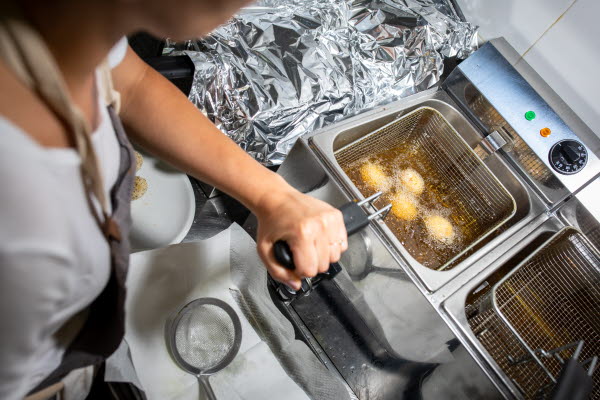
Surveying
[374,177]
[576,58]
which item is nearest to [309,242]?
[374,177]

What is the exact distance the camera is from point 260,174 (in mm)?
598

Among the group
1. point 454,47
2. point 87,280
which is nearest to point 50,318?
point 87,280

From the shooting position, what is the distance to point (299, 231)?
564mm

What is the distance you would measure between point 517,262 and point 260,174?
2.24ft

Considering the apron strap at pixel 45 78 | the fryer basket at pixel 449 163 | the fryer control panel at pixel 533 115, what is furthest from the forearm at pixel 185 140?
the fryer control panel at pixel 533 115

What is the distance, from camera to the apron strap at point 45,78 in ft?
0.82

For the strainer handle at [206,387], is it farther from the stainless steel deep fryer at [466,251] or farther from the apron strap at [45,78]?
the apron strap at [45,78]

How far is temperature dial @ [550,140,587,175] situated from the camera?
3.00ft

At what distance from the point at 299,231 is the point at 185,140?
0.71 feet

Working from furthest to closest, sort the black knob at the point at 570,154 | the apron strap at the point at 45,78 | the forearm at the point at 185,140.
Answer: the black knob at the point at 570,154
the forearm at the point at 185,140
the apron strap at the point at 45,78

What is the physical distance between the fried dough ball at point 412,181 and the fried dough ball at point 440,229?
8 centimetres

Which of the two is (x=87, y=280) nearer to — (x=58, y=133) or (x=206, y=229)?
(x=58, y=133)

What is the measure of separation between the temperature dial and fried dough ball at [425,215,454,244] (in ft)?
0.92

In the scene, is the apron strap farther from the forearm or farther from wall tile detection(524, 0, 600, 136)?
wall tile detection(524, 0, 600, 136)
